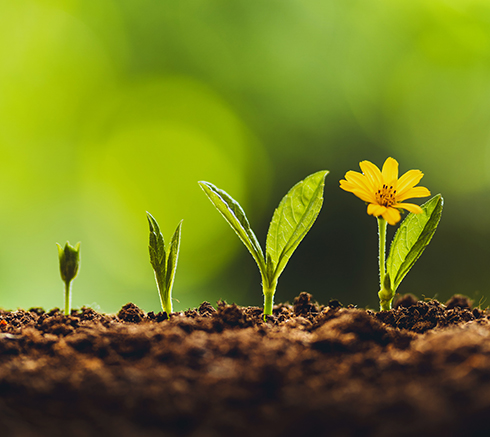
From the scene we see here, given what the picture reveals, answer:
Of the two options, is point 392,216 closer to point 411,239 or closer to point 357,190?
point 357,190

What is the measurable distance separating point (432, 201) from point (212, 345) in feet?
3.62

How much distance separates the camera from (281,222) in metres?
1.66

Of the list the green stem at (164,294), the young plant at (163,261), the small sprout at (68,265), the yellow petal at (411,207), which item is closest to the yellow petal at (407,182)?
the yellow petal at (411,207)

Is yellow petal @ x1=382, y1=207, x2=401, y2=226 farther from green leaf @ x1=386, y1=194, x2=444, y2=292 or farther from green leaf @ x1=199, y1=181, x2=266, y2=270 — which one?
green leaf @ x1=199, y1=181, x2=266, y2=270

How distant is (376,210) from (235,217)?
50 cm

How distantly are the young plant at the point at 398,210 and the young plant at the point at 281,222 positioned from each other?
0.13 m

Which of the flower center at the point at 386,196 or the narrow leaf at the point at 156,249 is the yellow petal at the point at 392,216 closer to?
the flower center at the point at 386,196

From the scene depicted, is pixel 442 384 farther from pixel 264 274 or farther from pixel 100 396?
pixel 264 274

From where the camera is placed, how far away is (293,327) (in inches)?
56.8

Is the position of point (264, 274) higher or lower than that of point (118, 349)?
higher

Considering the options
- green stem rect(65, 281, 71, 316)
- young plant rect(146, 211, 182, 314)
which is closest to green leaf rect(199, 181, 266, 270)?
young plant rect(146, 211, 182, 314)

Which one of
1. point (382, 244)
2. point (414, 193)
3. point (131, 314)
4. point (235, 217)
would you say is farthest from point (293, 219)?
point (131, 314)

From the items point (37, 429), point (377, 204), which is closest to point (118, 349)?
point (37, 429)

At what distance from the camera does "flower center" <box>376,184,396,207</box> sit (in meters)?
1.63
